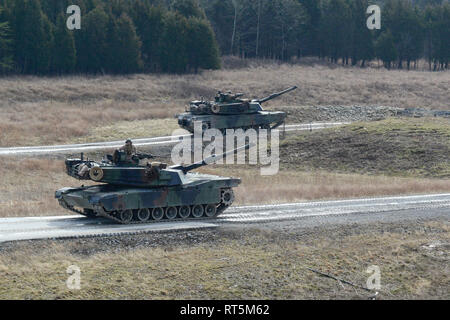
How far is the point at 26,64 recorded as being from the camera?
251 feet

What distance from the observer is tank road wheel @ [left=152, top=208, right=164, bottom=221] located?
2684 cm

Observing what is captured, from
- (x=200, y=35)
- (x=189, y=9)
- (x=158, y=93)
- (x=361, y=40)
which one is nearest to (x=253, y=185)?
(x=158, y=93)

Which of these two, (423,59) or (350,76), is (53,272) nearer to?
(350,76)

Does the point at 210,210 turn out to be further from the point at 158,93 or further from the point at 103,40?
the point at 103,40

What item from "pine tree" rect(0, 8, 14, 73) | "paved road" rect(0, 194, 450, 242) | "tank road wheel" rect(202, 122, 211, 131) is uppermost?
"pine tree" rect(0, 8, 14, 73)

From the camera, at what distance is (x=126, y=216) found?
2616 cm

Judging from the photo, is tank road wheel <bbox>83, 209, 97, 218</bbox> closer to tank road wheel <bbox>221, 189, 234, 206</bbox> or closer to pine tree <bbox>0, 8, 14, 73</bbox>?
tank road wheel <bbox>221, 189, 234, 206</bbox>

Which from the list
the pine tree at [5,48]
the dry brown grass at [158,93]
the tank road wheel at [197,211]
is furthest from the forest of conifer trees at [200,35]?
the tank road wheel at [197,211]

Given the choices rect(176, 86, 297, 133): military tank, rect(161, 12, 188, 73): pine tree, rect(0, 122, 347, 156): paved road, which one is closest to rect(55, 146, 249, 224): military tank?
rect(0, 122, 347, 156): paved road

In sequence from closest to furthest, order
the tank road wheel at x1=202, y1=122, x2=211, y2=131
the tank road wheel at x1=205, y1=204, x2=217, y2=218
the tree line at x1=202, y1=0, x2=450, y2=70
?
the tank road wheel at x1=205, y1=204, x2=217, y2=218, the tank road wheel at x1=202, y1=122, x2=211, y2=131, the tree line at x1=202, y1=0, x2=450, y2=70

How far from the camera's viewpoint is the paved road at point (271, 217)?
946 inches

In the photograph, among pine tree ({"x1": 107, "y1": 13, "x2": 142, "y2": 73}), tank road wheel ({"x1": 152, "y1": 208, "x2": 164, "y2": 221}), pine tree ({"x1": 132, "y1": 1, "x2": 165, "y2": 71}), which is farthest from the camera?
pine tree ({"x1": 132, "y1": 1, "x2": 165, "y2": 71})

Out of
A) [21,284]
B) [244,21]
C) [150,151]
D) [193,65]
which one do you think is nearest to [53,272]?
[21,284]

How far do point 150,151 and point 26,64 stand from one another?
1294 inches
